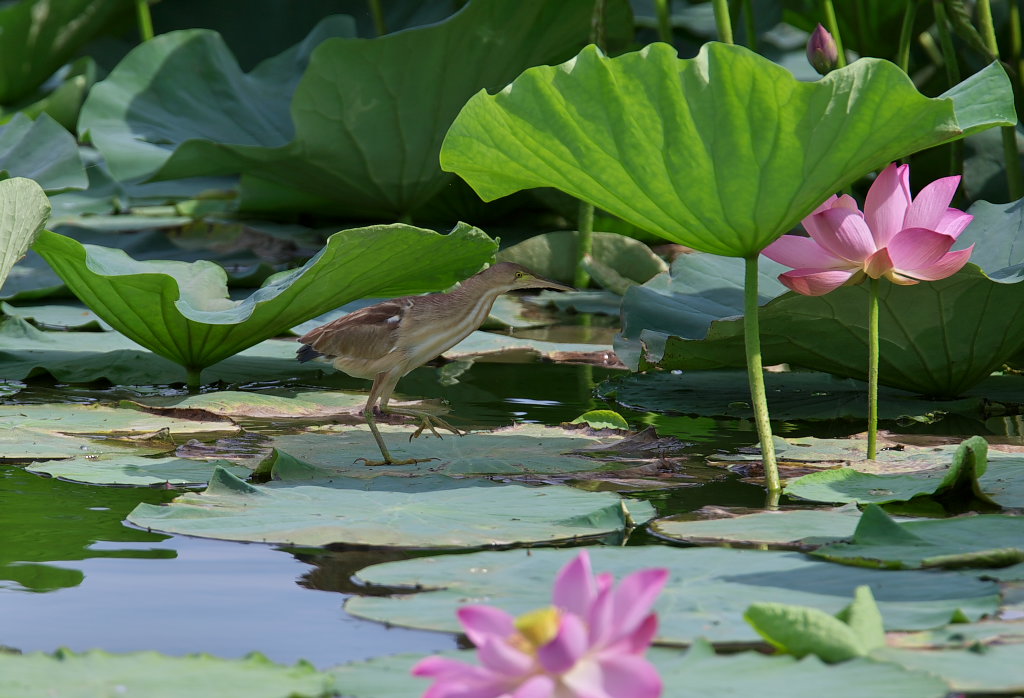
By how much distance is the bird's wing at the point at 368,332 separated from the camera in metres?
2.99

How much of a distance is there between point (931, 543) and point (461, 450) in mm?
1094

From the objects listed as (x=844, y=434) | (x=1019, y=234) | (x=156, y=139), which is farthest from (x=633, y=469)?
(x=156, y=139)

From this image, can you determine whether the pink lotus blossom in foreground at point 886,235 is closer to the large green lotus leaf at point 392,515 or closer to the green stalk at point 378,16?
the large green lotus leaf at point 392,515

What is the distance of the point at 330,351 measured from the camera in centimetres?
309

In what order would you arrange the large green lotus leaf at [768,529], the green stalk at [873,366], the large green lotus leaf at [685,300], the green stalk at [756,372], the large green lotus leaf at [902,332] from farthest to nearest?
1. the large green lotus leaf at [685,300]
2. the large green lotus leaf at [902,332]
3. the green stalk at [873,366]
4. the green stalk at [756,372]
5. the large green lotus leaf at [768,529]

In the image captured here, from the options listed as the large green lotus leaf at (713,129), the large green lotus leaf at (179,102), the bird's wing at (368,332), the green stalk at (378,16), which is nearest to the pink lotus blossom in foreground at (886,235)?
the large green lotus leaf at (713,129)

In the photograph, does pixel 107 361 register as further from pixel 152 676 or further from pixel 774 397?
pixel 152 676

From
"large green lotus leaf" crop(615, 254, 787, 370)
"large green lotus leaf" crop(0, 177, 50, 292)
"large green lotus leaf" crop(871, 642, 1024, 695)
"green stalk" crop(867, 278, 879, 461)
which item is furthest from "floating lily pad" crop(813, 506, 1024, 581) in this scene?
"large green lotus leaf" crop(0, 177, 50, 292)

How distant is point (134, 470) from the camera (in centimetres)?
245

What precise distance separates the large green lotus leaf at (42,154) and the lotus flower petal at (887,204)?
11.2 feet

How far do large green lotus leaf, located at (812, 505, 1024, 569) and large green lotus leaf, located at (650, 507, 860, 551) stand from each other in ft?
0.21

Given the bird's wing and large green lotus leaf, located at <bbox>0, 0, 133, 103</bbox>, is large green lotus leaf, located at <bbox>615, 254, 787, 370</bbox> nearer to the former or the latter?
the bird's wing

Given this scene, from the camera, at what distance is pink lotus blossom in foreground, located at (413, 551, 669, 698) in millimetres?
995

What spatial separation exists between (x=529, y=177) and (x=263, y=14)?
19.9ft
